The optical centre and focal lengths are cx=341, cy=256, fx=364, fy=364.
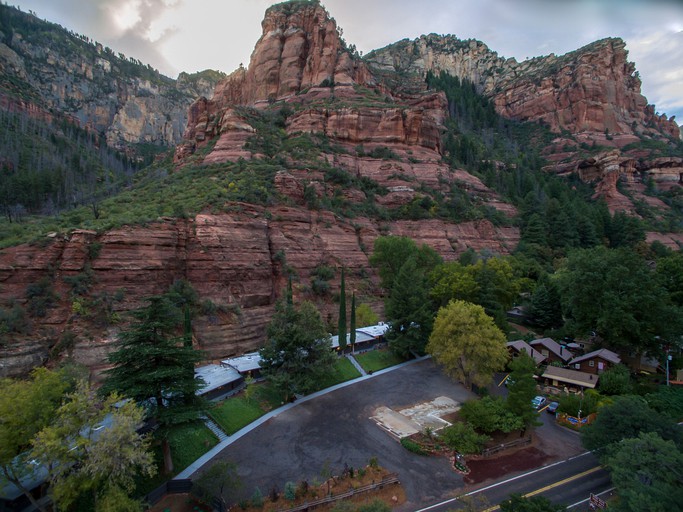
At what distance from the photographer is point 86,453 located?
13.7 m

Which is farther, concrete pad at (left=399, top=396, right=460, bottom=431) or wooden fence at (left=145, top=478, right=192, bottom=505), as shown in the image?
concrete pad at (left=399, top=396, right=460, bottom=431)

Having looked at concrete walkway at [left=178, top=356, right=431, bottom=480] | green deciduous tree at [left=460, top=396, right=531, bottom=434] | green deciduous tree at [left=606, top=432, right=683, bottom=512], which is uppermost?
green deciduous tree at [left=606, top=432, right=683, bottom=512]

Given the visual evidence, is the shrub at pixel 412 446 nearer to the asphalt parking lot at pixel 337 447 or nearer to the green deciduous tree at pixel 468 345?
the asphalt parking lot at pixel 337 447

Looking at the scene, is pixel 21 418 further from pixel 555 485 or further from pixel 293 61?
pixel 293 61

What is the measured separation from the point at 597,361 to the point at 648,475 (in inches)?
721

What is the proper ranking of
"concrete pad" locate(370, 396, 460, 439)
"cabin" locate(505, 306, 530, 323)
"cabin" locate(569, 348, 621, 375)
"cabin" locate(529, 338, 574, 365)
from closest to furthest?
"concrete pad" locate(370, 396, 460, 439) < "cabin" locate(569, 348, 621, 375) < "cabin" locate(529, 338, 574, 365) < "cabin" locate(505, 306, 530, 323)

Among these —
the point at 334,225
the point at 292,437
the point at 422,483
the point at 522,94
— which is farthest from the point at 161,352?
the point at 522,94

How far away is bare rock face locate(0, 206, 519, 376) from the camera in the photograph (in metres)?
26.3

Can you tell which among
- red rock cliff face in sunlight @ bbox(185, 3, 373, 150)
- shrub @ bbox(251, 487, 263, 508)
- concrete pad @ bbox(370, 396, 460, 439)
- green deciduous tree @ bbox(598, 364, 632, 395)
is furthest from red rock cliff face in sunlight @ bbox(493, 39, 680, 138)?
shrub @ bbox(251, 487, 263, 508)

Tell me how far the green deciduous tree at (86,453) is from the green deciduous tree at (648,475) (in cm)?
1742

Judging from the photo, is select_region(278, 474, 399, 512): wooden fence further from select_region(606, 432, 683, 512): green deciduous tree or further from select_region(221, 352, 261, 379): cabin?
select_region(221, 352, 261, 379): cabin

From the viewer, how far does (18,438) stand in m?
13.5

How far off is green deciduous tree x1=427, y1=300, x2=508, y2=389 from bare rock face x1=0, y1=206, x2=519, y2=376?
15822 mm

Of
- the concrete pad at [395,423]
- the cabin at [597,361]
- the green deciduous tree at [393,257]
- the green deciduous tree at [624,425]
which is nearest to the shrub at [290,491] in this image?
the concrete pad at [395,423]
